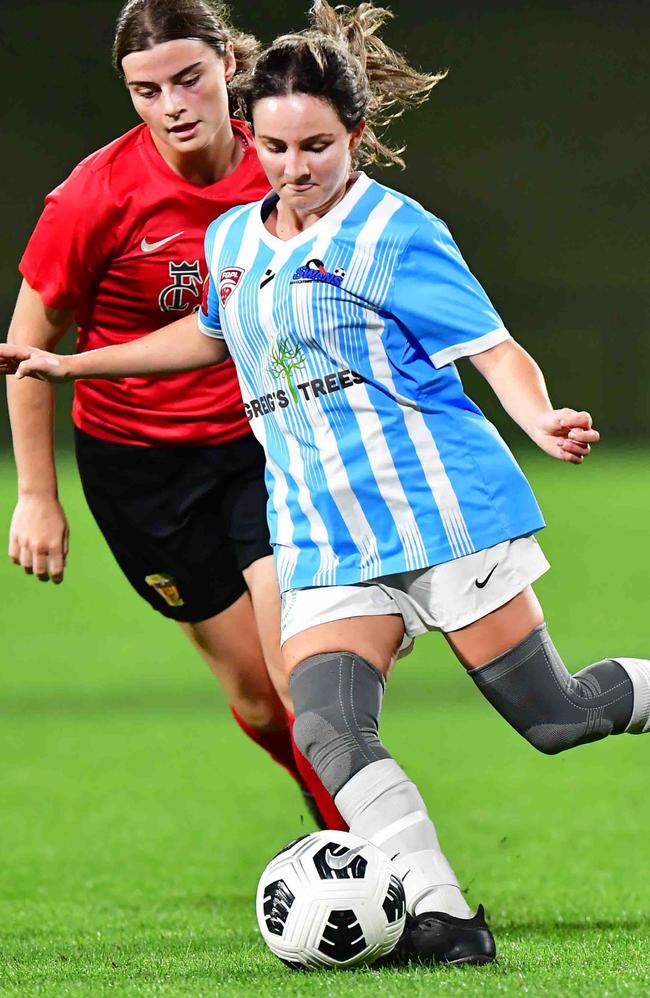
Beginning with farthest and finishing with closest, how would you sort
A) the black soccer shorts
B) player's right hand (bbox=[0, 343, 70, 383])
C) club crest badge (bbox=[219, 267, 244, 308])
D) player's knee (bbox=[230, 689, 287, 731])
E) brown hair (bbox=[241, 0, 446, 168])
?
player's knee (bbox=[230, 689, 287, 731]), the black soccer shorts, player's right hand (bbox=[0, 343, 70, 383]), club crest badge (bbox=[219, 267, 244, 308]), brown hair (bbox=[241, 0, 446, 168])

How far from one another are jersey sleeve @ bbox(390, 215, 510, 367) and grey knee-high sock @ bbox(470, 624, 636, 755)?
61 centimetres

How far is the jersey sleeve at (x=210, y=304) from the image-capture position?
11.1 ft

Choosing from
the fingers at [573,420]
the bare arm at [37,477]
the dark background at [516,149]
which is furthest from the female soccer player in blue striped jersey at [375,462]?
the dark background at [516,149]

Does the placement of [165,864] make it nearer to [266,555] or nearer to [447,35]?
[266,555]

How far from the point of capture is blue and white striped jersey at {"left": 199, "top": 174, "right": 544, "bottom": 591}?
3066 mm

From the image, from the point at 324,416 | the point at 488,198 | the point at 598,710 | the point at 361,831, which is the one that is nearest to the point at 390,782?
the point at 361,831

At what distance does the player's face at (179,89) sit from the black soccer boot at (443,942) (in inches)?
73.7

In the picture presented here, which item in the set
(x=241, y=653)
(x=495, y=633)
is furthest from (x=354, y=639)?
(x=241, y=653)

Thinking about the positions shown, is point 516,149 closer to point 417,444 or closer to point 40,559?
point 40,559

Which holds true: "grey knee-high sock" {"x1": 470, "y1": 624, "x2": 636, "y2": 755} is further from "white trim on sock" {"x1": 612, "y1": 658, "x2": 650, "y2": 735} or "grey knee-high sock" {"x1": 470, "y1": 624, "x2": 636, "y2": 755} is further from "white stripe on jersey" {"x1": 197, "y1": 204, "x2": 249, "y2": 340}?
"white stripe on jersey" {"x1": 197, "y1": 204, "x2": 249, "y2": 340}

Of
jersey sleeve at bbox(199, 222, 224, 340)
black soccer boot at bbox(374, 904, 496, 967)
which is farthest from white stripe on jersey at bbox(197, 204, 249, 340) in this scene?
black soccer boot at bbox(374, 904, 496, 967)

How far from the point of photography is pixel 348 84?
10.2ft

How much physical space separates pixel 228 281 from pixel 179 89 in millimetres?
622

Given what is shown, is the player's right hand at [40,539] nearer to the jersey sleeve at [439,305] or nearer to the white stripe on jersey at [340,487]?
the white stripe on jersey at [340,487]
